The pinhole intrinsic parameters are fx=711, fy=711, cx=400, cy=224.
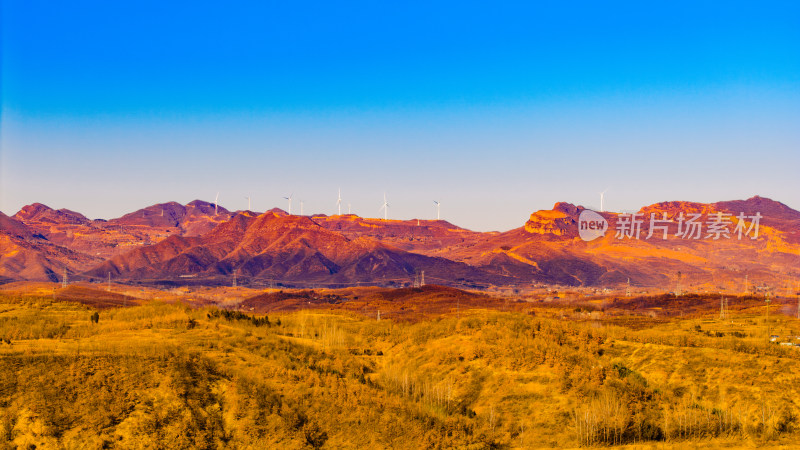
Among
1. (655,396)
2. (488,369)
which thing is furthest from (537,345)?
(655,396)

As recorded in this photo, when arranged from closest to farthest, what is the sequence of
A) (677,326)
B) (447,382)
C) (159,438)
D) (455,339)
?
(159,438) → (447,382) → (455,339) → (677,326)

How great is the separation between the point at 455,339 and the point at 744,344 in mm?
39853

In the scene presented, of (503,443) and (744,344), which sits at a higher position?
(744,344)

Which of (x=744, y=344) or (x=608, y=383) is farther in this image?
(x=744, y=344)

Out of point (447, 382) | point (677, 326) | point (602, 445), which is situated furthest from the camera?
point (677, 326)

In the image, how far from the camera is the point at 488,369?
84.1m

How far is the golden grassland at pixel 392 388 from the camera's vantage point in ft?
190

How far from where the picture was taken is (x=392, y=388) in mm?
78312

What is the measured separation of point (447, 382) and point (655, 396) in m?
22.9

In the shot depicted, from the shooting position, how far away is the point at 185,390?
6219 centimetres

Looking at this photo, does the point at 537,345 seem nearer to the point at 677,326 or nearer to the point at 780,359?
the point at 780,359

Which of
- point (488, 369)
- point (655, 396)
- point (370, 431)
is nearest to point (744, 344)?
point (655, 396)

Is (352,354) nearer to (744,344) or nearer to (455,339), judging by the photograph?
(455,339)

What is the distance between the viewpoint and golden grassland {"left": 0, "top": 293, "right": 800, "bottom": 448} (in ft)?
190
